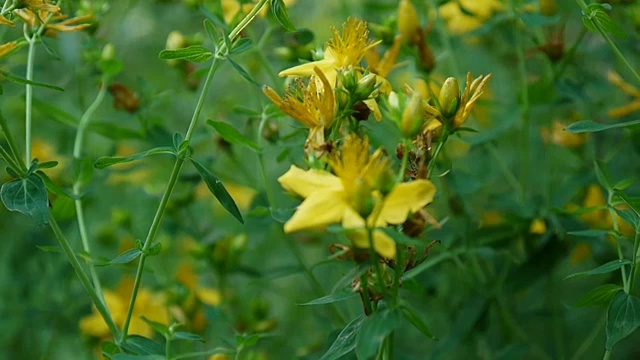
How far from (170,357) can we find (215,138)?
383mm

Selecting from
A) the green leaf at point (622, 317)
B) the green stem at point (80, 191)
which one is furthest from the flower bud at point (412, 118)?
the green stem at point (80, 191)

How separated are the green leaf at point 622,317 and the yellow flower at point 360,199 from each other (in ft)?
0.72

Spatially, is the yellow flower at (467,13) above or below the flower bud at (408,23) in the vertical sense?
below

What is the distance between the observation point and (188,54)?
71 cm

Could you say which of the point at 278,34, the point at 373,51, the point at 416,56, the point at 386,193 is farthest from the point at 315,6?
the point at 386,193

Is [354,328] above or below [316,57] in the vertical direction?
below

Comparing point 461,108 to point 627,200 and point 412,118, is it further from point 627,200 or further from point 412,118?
point 627,200

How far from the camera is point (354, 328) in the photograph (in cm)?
65

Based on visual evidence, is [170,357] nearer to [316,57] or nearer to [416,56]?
[316,57]

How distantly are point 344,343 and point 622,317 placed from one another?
23 cm

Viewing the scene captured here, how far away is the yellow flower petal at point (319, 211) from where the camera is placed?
567 mm

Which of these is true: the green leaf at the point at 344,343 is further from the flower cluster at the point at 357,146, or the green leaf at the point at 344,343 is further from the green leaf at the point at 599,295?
the green leaf at the point at 599,295

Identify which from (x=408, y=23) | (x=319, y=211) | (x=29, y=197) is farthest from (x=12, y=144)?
(x=408, y=23)

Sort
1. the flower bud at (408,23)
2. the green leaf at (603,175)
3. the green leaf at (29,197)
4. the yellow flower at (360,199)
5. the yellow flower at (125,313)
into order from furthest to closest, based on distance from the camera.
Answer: the yellow flower at (125,313) < the flower bud at (408,23) < the green leaf at (603,175) < the green leaf at (29,197) < the yellow flower at (360,199)
